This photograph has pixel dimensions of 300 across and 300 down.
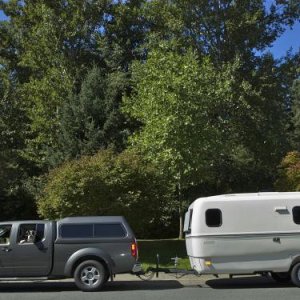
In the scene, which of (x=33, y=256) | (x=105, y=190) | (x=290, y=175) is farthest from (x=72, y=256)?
(x=290, y=175)

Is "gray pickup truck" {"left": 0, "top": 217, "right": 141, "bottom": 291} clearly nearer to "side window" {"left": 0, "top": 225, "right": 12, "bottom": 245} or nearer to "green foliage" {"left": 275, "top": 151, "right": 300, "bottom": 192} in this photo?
"side window" {"left": 0, "top": 225, "right": 12, "bottom": 245}

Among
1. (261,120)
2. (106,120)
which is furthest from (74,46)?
(261,120)

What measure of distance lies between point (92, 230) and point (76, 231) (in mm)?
404

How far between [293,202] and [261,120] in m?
17.8

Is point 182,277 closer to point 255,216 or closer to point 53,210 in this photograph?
point 255,216

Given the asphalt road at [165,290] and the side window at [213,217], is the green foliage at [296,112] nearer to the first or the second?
the asphalt road at [165,290]

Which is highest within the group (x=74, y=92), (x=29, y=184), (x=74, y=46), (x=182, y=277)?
(x=74, y=46)

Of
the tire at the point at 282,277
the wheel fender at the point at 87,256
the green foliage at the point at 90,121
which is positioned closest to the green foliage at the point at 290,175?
the green foliage at the point at 90,121

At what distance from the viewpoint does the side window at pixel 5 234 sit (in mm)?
14023

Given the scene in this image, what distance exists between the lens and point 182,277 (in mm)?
16141

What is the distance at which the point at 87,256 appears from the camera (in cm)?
1384

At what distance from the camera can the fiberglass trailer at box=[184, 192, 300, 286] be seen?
13.9m

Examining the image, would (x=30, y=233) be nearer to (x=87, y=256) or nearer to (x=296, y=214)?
(x=87, y=256)

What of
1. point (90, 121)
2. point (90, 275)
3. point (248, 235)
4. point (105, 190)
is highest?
point (90, 121)
